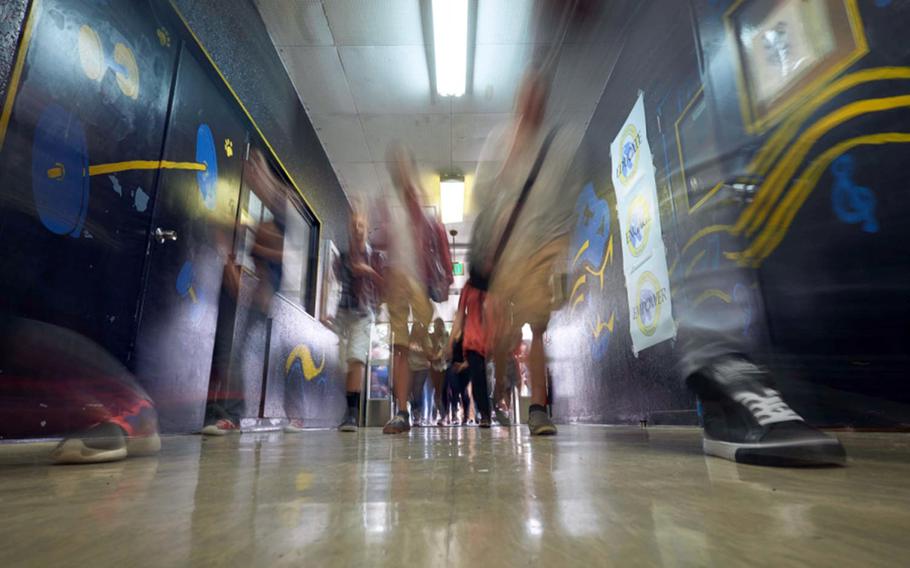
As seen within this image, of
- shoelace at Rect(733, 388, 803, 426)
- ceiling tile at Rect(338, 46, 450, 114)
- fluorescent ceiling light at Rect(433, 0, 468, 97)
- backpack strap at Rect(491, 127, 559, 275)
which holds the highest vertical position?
ceiling tile at Rect(338, 46, 450, 114)

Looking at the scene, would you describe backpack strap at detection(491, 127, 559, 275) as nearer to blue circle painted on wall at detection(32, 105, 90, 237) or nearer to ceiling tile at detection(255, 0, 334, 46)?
blue circle painted on wall at detection(32, 105, 90, 237)

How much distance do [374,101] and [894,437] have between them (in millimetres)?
4168

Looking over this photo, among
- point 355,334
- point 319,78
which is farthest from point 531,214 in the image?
point 319,78

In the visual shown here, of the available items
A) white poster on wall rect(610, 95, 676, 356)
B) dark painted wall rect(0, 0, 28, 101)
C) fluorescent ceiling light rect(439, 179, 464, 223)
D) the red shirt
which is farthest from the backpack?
fluorescent ceiling light rect(439, 179, 464, 223)

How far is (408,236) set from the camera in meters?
2.60

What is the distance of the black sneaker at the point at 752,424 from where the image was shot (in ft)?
2.18

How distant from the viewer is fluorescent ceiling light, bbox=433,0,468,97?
316 centimetres

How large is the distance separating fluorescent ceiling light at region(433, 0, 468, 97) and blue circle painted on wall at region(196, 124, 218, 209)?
1.80 metres

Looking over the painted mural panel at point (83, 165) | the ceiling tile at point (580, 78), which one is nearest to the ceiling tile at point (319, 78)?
the painted mural panel at point (83, 165)

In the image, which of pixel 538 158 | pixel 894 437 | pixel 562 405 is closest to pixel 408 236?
pixel 538 158

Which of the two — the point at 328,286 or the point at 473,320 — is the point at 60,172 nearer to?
the point at 473,320

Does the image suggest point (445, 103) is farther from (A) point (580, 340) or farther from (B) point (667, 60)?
(A) point (580, 340)

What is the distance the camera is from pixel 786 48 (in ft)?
5.08

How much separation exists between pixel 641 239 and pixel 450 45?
7.02 feet
